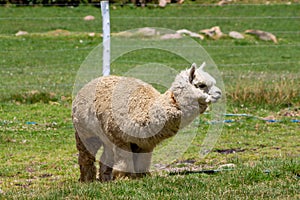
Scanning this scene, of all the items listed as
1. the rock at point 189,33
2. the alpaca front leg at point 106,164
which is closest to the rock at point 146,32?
the rock at point 189,33

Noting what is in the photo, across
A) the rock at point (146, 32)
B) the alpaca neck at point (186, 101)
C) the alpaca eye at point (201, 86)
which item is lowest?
the rock at point (146, 32)

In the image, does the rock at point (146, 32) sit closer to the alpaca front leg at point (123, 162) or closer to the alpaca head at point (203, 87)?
the alpaca front leg at point (123, 162)

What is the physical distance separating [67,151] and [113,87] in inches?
117

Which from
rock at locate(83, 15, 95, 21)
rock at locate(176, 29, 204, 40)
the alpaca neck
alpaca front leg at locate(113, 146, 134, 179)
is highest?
the alpaca neck

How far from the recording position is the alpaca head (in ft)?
20.5

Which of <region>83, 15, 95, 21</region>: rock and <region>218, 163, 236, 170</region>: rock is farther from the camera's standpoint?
<region>83, 15, 95, 21</region>: rock

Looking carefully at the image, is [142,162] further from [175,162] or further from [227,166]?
[175,162]

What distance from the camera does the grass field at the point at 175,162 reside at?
19.7ft

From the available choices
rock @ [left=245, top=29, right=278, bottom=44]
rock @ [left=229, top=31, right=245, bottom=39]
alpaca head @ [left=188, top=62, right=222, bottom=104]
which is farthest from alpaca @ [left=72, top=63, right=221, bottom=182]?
rock @ [left=245, top=29, right=278, bottom=44]

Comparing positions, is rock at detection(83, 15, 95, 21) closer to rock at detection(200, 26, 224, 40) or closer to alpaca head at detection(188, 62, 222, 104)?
rock at detection(200, 26, 224, 40)

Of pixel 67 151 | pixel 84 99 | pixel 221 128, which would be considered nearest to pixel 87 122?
pixel 84 99

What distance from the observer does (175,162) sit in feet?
28.6

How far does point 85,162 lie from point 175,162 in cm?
188

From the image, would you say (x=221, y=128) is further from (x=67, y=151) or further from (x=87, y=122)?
(x=87, y=122)
